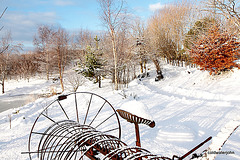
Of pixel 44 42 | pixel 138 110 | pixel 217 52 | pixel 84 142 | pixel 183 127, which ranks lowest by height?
pixel 183 127

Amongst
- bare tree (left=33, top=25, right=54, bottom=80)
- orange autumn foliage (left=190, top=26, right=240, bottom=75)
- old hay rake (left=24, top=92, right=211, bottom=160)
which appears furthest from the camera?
bare tree (left=33, top=25, right=54, bottom=80)

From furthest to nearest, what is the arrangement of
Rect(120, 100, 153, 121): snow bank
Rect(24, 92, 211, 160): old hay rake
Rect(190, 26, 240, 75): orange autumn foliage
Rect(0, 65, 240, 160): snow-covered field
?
1. Rect(190, 26, 240, 75): orange autumn foliage
2. Rect(0, 65, 240, 160): snow-covered field
3. Rect(120, 100, 153, 121): snow bank
4. Rect(24, 92, 211, 160): old hay rake

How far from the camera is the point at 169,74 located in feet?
36.4

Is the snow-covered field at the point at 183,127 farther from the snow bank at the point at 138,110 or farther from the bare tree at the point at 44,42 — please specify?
the bare tree at the point at 44,42

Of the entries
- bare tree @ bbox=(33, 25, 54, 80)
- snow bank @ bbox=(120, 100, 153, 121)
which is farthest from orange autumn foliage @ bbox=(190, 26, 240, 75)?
bare tree @ bbox=(33, 25, 54, 80)

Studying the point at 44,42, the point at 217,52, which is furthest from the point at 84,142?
the point at 44,42

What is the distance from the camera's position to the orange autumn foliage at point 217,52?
18.0ft

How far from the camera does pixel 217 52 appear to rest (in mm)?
5711

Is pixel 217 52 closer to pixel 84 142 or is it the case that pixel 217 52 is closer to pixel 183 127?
pixel 183 127

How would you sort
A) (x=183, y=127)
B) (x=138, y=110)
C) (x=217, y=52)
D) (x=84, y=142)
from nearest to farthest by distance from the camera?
(x=84, y=142) < (x=138, y=110) < (x=183, y=127) < (x=217, y=52)

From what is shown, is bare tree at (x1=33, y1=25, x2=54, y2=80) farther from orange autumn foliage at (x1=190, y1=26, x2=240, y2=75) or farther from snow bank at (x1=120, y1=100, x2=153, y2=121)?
snow bank at (x1=120, y1=100, x2=153, y2=121)

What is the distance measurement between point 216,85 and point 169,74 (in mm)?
5485

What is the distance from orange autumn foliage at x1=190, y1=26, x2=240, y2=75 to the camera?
548cm

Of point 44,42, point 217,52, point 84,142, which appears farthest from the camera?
point 44,42
